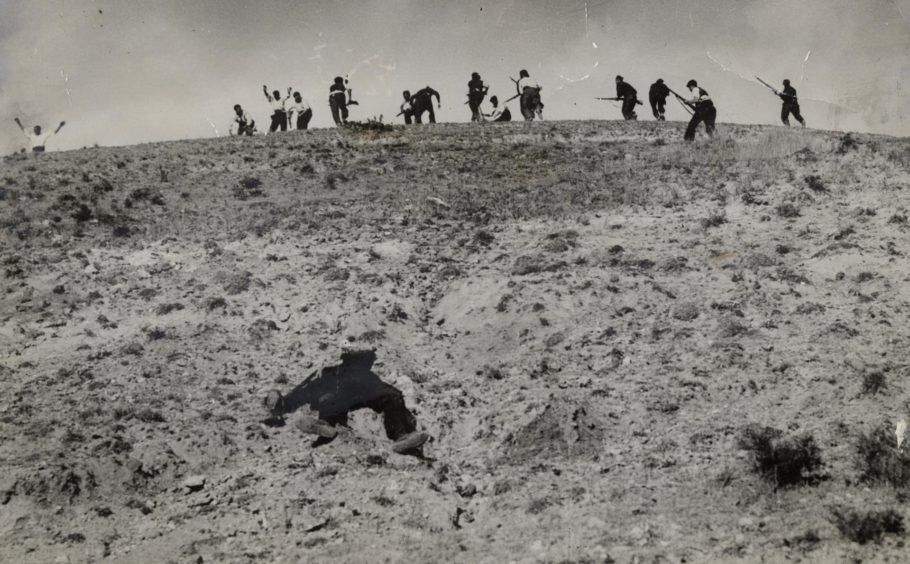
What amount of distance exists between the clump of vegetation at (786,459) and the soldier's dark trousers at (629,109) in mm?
18331

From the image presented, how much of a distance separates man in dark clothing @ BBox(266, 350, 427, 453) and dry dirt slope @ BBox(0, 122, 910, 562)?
20cm

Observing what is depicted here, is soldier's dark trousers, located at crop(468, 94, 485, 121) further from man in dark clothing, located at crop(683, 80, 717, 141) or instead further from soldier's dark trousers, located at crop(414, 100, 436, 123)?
man in dark clothing, located at crop(683, 80, 717, 141)

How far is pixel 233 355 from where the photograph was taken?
8430mm

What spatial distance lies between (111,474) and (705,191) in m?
10.3

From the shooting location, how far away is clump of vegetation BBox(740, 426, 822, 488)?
558 cm

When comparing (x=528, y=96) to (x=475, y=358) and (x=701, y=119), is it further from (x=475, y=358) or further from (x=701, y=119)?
(x=475, y=358)

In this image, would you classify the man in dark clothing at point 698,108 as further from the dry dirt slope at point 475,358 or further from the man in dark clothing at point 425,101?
the man in dark clothing at point 425,101

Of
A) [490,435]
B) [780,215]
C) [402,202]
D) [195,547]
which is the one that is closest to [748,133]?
[780,215]

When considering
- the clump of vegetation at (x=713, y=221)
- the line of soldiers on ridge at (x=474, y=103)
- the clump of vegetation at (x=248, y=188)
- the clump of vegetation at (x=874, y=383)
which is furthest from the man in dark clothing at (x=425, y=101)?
the clump of vegetation at (x=874, y=383)

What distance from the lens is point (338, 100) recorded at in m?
21.5

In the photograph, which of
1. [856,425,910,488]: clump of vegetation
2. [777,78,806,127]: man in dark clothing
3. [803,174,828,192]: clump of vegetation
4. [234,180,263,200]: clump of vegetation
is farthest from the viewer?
[777,78,806,127]: man in dark clothing

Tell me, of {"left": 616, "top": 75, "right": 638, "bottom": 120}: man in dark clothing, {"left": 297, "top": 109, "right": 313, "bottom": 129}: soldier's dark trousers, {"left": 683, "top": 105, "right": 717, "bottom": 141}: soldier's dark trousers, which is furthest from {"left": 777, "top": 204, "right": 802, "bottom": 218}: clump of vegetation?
{"left": 297, "top": 109, "right": 313, "bottom": 129}: soldier's dark trousers

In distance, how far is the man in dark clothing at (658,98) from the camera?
2195cm

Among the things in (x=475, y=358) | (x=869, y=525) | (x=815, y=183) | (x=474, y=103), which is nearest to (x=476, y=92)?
(x=474, y=103)
